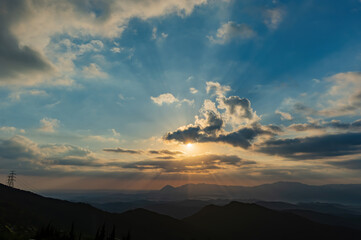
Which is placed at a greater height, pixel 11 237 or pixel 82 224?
pixel 11 237

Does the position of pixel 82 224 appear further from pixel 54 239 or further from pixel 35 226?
pixel 54 239

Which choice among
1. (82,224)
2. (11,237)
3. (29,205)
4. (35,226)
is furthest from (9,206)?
(11,237)

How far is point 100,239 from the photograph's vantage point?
9894 cm

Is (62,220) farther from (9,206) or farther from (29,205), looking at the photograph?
(9,206)

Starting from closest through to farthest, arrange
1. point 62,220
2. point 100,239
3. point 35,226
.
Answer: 1. point 100,239
2. point 35,226
3. point 62,220

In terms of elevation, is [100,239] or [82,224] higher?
[100,239]

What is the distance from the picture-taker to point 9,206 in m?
157

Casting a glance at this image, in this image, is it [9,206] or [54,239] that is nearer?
[54,239]

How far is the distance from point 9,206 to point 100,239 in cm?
9976

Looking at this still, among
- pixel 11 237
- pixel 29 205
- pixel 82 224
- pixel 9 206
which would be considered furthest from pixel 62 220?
pixel 11 237

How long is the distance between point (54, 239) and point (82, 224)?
119746 millimetres

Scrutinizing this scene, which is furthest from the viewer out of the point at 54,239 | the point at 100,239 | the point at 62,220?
the point at 62,220

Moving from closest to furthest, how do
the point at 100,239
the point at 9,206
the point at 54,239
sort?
the point at 54,239
the point at 100,239
the point at 9,206

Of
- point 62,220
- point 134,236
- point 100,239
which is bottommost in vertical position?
point 134,236
